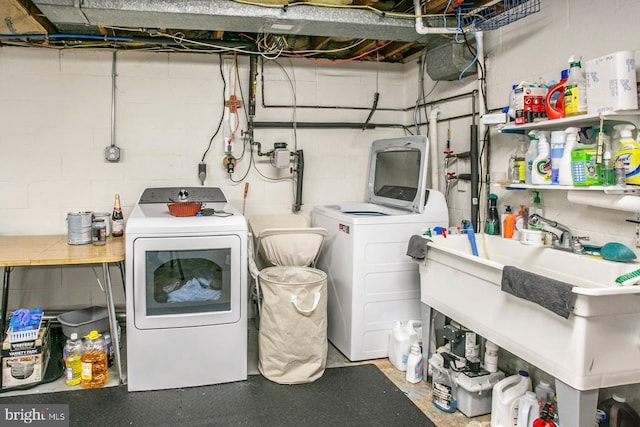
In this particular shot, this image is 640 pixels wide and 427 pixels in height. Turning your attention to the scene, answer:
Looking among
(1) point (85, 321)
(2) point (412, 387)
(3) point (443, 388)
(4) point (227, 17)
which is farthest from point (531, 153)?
(1) point (85, 321)

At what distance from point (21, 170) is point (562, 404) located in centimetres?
377

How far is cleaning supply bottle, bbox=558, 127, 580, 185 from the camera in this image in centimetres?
225

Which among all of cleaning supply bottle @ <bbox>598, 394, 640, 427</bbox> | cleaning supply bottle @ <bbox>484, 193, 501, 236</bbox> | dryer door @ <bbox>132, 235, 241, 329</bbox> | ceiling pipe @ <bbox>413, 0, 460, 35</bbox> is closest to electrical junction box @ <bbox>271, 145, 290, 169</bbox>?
dryer door @ <bbox>132, 235, 241, 329</bbox>

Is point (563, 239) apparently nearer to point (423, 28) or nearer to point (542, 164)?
point (542, 164)

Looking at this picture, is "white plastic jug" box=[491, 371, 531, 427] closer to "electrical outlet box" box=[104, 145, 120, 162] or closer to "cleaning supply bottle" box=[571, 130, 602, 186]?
"cleaning supply bottle" box=[571, 130, 602, 186]

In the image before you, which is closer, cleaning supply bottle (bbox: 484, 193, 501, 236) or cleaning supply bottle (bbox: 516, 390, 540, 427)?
cleaning supply bottle (bbox: 516, 390, 540, 427)

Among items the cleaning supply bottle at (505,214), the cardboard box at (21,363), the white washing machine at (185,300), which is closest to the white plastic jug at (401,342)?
the cleaning supply bottle at (505,214)

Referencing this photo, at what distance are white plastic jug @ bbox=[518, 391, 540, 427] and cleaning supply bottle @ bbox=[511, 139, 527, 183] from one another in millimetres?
1099

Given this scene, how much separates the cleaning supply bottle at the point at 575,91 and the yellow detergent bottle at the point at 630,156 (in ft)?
0.69

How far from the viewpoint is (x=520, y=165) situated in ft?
8.65

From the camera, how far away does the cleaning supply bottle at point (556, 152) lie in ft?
7.61

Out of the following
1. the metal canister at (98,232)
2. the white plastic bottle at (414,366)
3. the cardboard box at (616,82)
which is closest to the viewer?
the cardboard box at (616,82)

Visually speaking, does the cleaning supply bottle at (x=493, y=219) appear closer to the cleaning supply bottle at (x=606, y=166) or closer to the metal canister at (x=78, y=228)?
the cleaning supply bottle at (x=606, y=166)

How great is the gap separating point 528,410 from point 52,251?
2774 millimetres
